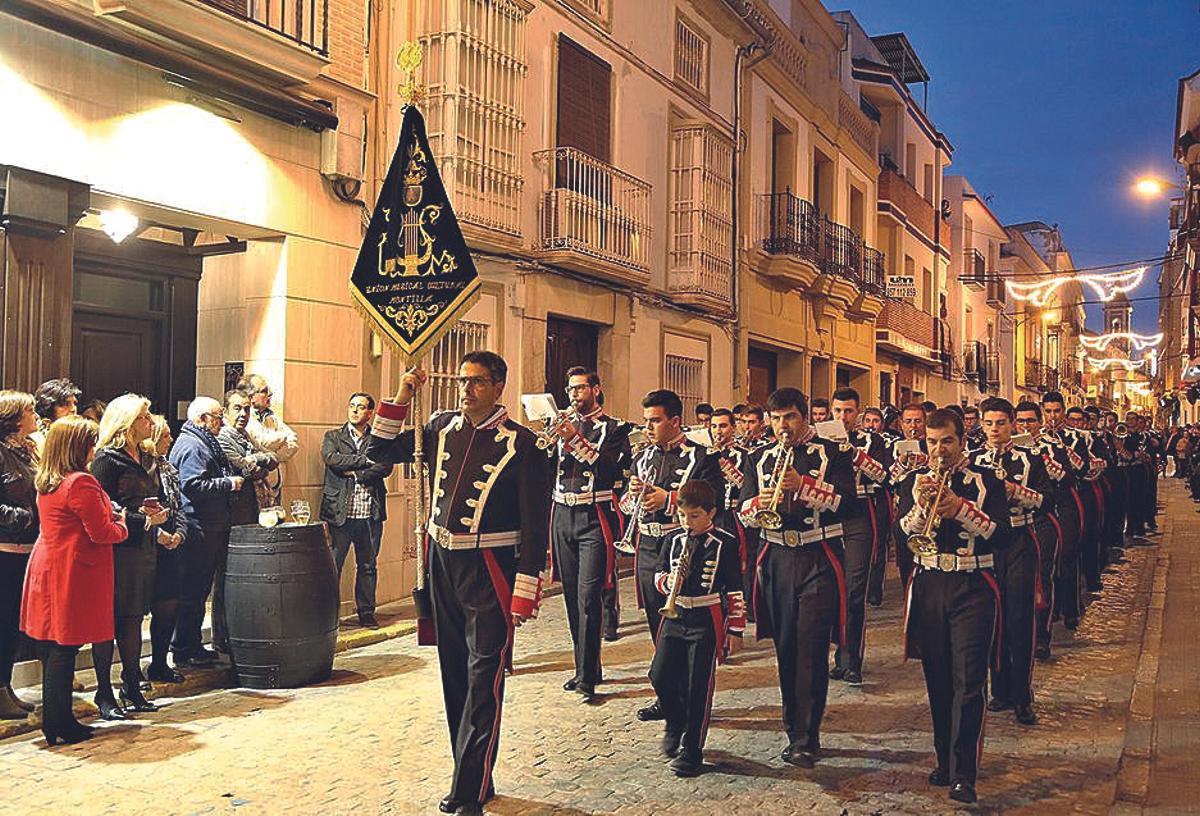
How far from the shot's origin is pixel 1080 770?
6172mm

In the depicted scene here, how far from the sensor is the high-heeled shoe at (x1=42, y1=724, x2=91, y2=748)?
6320 mm

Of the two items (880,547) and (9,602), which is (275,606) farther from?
(880,547)

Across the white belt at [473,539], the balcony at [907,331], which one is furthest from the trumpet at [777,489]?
the balcony at [907,331]

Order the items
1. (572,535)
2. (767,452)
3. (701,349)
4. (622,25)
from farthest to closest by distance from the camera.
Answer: (701,349) < (622,25) < (572,535) < (767,452)

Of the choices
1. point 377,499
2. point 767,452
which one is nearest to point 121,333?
point 377,499

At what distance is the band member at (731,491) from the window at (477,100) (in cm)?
357

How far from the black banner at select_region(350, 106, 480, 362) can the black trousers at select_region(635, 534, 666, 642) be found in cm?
197

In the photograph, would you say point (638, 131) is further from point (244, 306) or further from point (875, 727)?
point (875, 727)

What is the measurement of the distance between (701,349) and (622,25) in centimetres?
530

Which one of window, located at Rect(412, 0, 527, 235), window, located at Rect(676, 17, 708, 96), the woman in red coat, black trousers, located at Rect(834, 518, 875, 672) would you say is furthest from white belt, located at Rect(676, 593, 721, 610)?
window, located at Rect(676, 17, 708, 96)

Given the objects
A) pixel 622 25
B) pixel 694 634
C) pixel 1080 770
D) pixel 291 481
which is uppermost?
pixel 622 25

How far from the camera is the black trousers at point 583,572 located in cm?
765

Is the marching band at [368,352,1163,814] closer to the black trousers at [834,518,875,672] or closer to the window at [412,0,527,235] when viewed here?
the black trousers at [834,518,875,672]

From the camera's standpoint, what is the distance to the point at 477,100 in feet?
39.0
